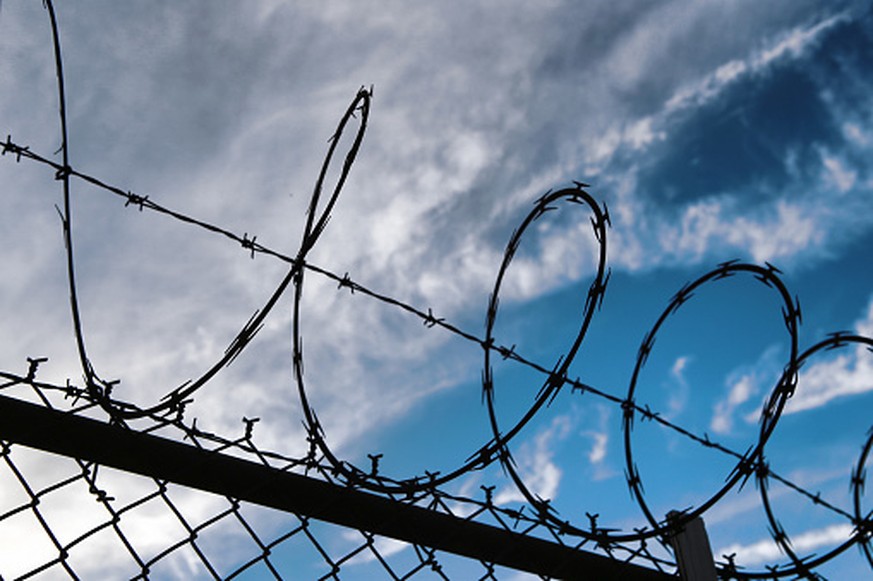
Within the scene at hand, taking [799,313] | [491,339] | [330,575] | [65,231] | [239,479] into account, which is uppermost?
[799,313]

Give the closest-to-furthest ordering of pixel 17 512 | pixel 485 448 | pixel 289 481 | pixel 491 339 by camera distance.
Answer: pixel 17 512 → pixel 289 481 → pixel 485 448 → pixel 491 339

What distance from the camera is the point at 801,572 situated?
11.7 feet

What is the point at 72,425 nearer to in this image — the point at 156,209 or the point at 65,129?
the point at 65,129

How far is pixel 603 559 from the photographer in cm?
296

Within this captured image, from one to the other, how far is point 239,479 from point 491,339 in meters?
1.34

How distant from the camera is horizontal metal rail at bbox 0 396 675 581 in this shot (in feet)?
6.65

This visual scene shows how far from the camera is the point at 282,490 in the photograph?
232cm

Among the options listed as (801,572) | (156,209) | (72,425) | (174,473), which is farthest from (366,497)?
(801,572)

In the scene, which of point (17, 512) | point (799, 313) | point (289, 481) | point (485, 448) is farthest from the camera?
point (799, 313)

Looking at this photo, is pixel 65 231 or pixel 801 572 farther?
pixel 801 572

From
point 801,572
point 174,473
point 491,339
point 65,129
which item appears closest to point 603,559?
point 491,339

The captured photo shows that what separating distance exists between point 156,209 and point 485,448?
1281 millimetres

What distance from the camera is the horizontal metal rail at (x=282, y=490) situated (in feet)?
6.65

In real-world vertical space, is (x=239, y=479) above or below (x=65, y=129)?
below
